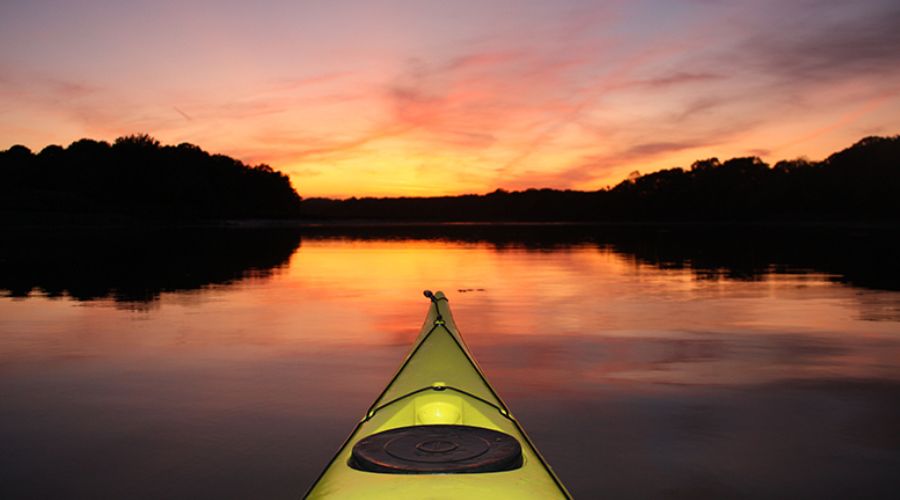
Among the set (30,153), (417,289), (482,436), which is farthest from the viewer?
(30,153)

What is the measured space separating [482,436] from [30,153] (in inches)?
6463

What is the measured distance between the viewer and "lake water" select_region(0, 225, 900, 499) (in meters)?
6.07

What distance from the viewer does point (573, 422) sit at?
7.49 meters

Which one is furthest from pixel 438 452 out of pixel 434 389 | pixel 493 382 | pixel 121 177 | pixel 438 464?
pixel 121 177

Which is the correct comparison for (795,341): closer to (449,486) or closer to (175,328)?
(449,486)

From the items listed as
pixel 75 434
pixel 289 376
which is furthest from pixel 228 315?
pixel 75 434

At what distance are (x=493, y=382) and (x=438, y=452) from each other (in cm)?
542

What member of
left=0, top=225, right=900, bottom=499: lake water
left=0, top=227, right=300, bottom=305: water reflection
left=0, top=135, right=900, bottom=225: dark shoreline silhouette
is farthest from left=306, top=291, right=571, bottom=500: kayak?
left=0, top=135, right=900, bottom=225: dark shoreline silhouette

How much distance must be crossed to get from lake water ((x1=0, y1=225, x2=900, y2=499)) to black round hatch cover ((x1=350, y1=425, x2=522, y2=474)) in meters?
1.80

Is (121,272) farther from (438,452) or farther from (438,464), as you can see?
(438,464)

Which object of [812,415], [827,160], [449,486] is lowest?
[812,415]

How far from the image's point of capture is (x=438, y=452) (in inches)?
155

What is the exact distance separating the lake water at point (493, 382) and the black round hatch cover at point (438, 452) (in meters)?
1.80

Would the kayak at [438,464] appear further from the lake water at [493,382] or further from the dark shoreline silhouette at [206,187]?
the dark shoreline silhouette at [206,187]
